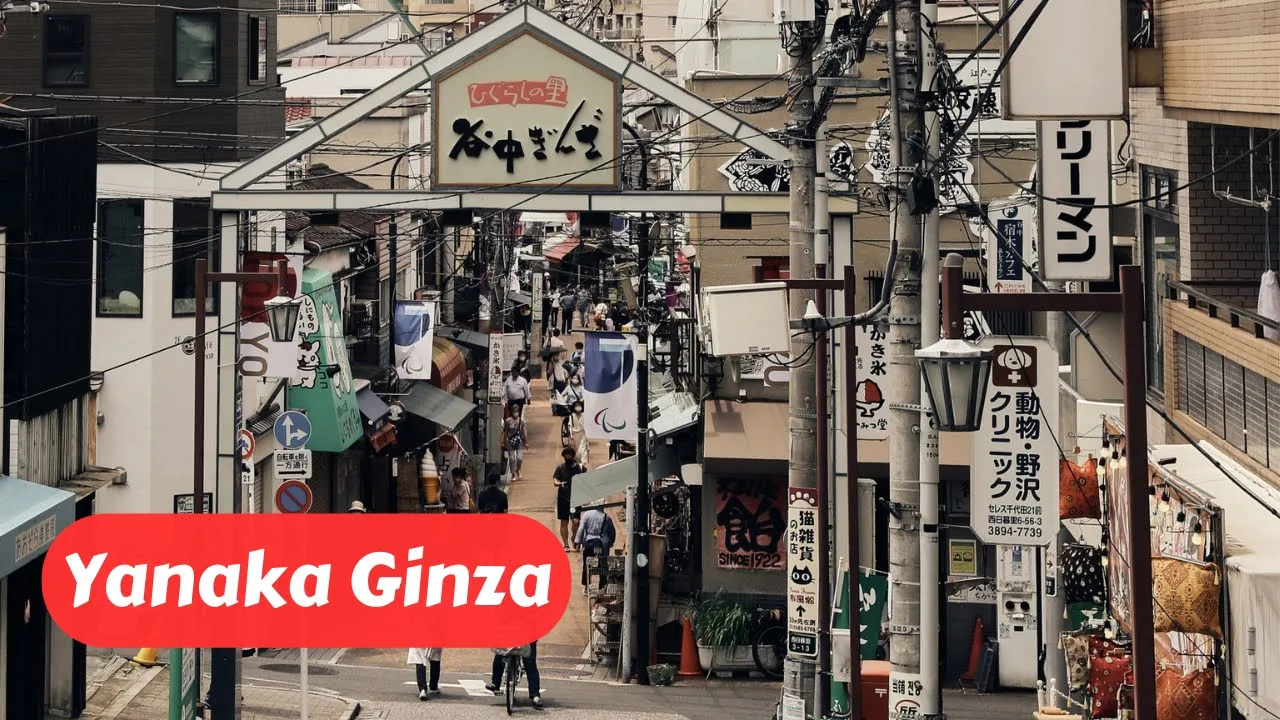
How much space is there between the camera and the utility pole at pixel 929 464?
451 inches

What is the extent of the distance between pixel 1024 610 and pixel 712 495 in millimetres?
5027

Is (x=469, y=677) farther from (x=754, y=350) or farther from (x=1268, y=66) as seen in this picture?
(x=1268, y=66)

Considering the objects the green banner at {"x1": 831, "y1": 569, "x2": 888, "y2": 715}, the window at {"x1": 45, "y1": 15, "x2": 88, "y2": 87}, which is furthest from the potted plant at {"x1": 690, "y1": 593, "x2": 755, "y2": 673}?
the window at {"x1": 45, "y1": 15, "x2": 88, "y2": 87}

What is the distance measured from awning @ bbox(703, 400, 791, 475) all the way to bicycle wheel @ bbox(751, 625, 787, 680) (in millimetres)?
2350

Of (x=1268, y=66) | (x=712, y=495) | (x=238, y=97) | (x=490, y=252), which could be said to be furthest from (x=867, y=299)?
(x=490, y=252)

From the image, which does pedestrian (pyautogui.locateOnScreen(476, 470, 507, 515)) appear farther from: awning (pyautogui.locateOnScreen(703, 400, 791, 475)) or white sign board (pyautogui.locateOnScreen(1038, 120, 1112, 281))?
white sign board (pyautogui.locateOnScreen(1038, 120, 1112, 281))

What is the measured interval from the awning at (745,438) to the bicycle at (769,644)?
2141 mm

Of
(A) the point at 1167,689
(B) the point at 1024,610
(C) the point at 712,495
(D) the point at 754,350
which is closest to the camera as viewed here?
(A) the point at 1167,689

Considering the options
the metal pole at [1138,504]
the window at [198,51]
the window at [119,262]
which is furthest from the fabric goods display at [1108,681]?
the window at [198,51]

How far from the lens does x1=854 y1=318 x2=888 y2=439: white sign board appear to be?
58.7 feet

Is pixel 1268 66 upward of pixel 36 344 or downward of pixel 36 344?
upward

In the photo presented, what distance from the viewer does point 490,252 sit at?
172 ft

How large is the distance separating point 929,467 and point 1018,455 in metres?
2.36

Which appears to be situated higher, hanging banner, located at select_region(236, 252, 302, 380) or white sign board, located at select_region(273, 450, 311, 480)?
hanging banner, located at select_region(236, 252, 302, 380)
